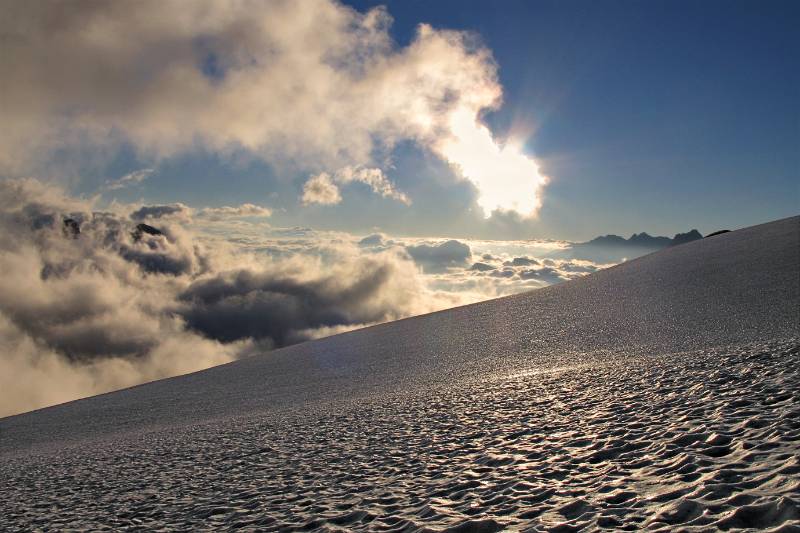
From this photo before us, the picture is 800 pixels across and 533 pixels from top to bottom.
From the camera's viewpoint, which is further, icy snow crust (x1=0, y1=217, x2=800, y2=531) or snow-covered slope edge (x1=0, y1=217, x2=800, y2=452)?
snow-covered slope edge (x1=0, y1=217, x2=800, y2=452)

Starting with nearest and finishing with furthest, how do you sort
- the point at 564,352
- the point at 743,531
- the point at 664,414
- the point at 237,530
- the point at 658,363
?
the point at 743,531 → the point at 237,530 → the point at 664,414 → the point at 658,363 → the point at 564,352

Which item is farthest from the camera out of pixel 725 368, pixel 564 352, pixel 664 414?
pixel 564 352

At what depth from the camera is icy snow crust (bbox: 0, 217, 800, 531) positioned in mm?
6445

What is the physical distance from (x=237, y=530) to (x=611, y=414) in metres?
7.48

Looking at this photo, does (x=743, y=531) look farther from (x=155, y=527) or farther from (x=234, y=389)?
(x=234, y=389)

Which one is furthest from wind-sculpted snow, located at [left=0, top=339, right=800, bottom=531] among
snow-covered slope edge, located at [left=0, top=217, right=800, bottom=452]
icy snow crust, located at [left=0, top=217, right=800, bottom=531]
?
snow-covered slope edge, located at [left=0, top=217, right=800, bottom=452]

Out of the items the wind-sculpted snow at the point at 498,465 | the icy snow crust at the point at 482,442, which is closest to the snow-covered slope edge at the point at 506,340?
the icy snow crust at the point at 482,442

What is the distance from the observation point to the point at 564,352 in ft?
78.2

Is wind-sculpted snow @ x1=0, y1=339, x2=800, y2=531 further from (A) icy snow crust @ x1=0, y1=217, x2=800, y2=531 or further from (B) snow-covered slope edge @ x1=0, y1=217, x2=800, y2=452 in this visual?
(B) snow-covered slope edge @ x1=0, y1=217, x2=800, y2=452

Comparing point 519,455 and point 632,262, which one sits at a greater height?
point 632,262

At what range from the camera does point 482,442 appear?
10.3 m

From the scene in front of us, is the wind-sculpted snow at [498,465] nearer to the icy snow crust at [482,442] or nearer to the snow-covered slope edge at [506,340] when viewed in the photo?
the icy snow crust at [482,442]

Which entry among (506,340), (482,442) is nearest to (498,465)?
(482,442)

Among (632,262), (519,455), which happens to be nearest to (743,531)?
(519,455)
